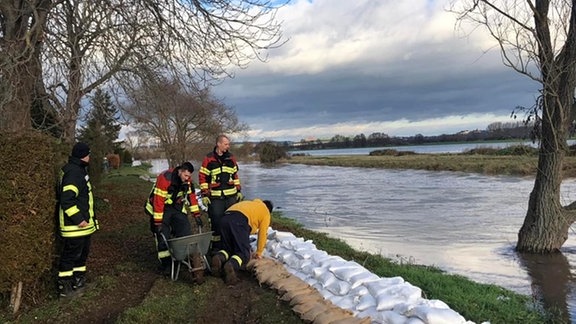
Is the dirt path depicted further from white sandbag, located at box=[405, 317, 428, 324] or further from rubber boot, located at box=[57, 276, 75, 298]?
white sandbag, located at box=[405, 317, 428, 324]

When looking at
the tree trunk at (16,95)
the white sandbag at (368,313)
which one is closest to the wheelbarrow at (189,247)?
the white sandbag at (368,313)

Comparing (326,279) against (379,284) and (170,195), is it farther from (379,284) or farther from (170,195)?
(170,195)

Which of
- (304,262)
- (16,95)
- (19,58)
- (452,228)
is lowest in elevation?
(452,228)

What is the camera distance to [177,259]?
6.08 meters

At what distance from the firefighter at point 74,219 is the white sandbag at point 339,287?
292 cm

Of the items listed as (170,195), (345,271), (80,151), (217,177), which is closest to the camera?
(345,271)

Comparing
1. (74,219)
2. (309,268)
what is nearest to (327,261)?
(309,268)

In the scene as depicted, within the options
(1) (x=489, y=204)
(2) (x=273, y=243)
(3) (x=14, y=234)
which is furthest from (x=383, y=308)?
(1) (x=489, y=204)

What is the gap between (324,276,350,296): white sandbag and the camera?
5215mm

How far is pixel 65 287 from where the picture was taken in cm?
589

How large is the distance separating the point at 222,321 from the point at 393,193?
19.5 meters

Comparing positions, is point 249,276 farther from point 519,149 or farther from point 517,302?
point 519,149

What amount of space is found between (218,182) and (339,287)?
305cm

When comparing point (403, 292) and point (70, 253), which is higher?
point (70, 253)
